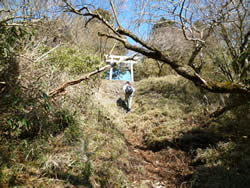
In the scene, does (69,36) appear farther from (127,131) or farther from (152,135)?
(152,135)

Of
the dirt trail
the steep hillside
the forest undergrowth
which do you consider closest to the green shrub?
the forest undergrowth

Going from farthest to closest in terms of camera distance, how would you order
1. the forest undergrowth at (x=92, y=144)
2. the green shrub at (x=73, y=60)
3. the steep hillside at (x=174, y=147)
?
the green shrub at (x=73, y=60)
the steep hillside at (x=174, y=147)
the forest undergrowth at (x=92, y=144)

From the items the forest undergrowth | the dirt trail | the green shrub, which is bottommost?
the dirt trail

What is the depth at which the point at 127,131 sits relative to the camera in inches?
276

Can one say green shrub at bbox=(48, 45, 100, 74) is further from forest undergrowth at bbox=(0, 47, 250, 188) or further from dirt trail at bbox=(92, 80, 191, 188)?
dirt trail at bbox=(92, 80, 191, 188)

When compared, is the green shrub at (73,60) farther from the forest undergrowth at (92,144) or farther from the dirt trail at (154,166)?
the dirt trail at (154,166)

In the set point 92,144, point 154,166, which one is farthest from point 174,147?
point 92,144

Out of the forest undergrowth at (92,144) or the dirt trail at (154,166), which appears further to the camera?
the dirt trail at (154,166)

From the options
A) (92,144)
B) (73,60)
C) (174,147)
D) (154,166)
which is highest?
(73,60)

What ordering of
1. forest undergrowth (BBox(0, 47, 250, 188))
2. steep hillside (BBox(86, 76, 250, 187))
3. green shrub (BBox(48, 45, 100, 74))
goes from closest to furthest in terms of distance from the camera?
1. forest undergrowth (BBox(0, 47, 250, 188))
2. steep hillside (BBox(86, 76, 250, 187))
3. green shrub (BBox(48, 45, 100, 74))

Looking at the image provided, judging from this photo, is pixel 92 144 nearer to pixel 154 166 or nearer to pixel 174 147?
pixel 154 166

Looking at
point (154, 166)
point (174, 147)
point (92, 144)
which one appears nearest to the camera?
point (92, 144)

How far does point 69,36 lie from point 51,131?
22.4 ft

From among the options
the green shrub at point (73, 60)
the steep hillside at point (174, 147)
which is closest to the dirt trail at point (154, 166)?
the steep hillside at point (174, 147)
